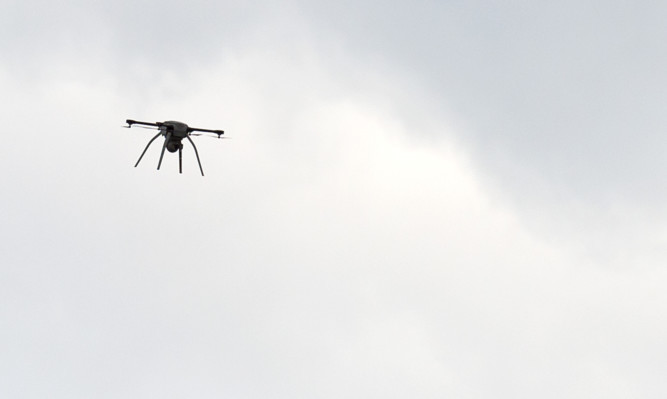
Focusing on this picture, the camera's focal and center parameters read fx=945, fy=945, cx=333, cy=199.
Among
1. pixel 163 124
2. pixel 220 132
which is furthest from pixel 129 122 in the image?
pixel 220 132

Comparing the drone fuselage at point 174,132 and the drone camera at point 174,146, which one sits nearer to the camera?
the drone fuselage at point 174,132

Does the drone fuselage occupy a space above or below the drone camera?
above

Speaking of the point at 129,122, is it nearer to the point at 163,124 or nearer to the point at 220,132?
the point at 163,124

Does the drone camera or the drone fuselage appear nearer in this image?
the drone fuselage

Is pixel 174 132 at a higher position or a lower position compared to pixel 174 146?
higher

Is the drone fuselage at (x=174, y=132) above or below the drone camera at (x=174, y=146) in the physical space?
above

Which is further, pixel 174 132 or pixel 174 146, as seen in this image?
pixel 174 146
